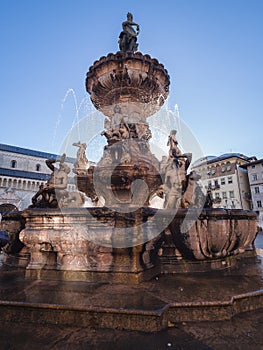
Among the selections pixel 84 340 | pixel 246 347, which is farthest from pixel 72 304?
pixel 246 347

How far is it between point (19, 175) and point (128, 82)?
38662 millimetres

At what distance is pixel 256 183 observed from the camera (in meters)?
38.3

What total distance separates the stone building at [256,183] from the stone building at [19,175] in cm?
3335

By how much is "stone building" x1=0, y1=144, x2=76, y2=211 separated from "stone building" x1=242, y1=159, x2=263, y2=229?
3335cm

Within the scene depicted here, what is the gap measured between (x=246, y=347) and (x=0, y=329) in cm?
226

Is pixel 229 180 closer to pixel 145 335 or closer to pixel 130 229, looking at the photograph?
pixel 130 229

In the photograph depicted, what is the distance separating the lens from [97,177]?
591 cm

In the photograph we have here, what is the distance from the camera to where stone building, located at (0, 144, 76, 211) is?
37344 mm

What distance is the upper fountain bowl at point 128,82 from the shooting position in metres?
6.85

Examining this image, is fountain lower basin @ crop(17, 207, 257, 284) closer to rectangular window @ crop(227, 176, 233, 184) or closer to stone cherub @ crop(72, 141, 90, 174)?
stone cherub @ crop(72, 141, 90, 174)

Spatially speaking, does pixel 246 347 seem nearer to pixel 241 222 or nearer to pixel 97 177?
pixel 241 222

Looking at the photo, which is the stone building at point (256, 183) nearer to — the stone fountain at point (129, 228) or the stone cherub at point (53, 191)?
the stone fountain at point (129, 228)

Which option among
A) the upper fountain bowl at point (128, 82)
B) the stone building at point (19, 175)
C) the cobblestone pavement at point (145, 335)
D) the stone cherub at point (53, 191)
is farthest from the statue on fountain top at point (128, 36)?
the stone building at point (19, 175)

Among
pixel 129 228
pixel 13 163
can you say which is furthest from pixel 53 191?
pixel 13 163
